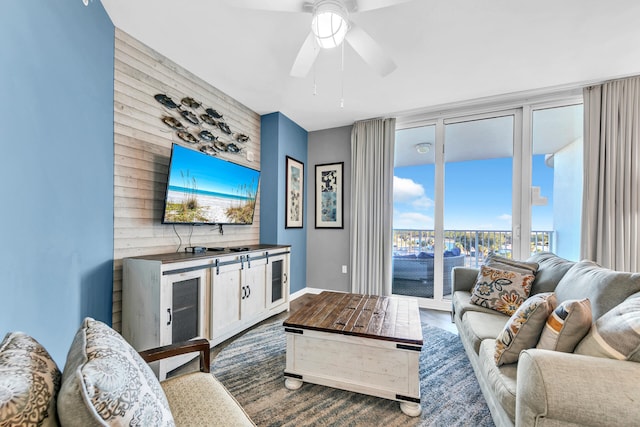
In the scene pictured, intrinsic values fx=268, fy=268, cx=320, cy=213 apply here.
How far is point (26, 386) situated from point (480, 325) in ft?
6.99

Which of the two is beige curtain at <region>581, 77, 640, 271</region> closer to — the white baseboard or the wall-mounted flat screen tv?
the white baseboard

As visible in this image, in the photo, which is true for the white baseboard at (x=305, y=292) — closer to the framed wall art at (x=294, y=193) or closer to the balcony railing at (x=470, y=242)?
the framed wall art at (x=294, y=193)

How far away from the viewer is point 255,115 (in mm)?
3596

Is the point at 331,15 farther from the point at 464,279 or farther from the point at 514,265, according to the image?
the point at 464,279

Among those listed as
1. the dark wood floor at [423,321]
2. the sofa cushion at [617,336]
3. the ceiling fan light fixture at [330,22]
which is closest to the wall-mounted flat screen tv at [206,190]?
the dark wood floor at [423,321]

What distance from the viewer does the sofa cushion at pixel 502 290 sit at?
6.61 feet

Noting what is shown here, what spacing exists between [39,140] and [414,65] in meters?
2.79

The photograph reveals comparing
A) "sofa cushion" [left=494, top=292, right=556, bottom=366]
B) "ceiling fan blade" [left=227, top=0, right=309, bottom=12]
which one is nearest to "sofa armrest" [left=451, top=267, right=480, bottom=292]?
"sofa cushion" [left=494, top=292, right=556, bottom=366]

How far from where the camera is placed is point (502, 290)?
2086 millimetres

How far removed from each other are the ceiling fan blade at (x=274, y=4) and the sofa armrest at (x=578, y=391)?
2.01 meters

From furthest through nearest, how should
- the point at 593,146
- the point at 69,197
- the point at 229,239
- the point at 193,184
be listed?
the point at 229,239 < the point at 593,146 < the point at 193,184 < the point at 69,197

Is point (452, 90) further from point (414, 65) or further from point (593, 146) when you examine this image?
point (593, 146)

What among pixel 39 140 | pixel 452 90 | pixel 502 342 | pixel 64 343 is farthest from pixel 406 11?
pixel 64 343

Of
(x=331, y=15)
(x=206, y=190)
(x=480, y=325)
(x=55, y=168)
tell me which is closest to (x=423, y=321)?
(x=480, y=325)
